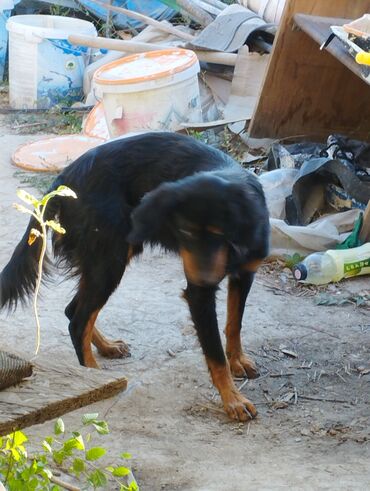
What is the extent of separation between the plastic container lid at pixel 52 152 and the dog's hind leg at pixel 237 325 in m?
2.99

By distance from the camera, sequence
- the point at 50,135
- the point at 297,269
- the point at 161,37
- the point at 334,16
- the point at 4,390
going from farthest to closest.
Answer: the point at 161,37 < the point at 50,135 < the point at 334,16 < the point at 297,269 < the point at 4,390

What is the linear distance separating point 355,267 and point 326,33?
5.25 feet

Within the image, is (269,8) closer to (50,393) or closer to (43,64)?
(43,64)

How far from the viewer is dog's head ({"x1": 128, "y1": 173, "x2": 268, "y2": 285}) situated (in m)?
3.11

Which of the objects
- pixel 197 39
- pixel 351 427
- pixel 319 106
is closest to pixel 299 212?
pixel 319 106

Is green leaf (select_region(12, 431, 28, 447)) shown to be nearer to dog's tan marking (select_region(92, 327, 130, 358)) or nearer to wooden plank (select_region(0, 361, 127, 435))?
wooden plank (select_region(0, 361, 127, 435))

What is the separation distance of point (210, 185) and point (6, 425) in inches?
57.2

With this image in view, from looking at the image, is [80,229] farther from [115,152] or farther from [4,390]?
[4,390]

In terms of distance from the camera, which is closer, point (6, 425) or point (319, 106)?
point (6, 425)

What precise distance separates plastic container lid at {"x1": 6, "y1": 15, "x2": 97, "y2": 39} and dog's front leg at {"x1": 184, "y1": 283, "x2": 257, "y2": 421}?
5.29 m

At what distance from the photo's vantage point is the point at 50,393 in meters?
2.05

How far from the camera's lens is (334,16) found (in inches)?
239

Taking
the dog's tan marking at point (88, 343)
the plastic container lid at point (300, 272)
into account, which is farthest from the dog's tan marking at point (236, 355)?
the plastic container lid at point (300, 272)

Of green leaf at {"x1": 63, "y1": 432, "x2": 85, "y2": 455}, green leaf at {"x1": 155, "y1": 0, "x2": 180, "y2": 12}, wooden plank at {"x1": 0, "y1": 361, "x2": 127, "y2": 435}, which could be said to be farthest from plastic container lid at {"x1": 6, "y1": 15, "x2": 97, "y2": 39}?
green leaf at {"x1": 63, "y1": 432, "x2": 85, "y2": 455}
